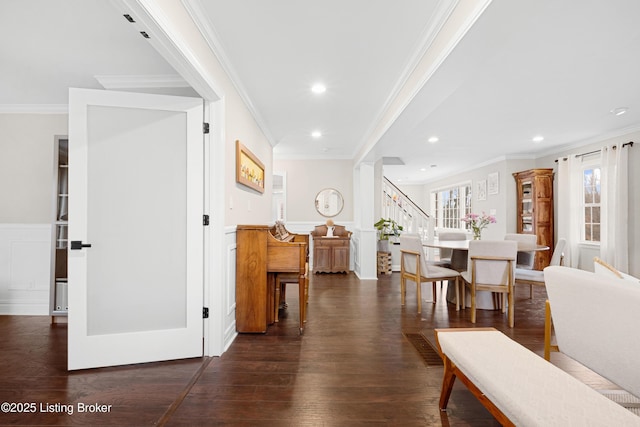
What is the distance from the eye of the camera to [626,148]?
179 inches

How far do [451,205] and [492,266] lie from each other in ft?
22.9

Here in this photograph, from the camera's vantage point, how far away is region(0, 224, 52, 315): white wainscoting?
11.4ft

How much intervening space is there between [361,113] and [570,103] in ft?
8.24

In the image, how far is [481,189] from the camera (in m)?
A: 7.54

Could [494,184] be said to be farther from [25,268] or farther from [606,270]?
[25,268]

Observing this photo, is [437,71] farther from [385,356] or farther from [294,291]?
[294,291]

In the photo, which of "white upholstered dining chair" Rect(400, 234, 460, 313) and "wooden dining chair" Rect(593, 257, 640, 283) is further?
"white upholstered dining chair" Rect(400, 234, 460, 313)

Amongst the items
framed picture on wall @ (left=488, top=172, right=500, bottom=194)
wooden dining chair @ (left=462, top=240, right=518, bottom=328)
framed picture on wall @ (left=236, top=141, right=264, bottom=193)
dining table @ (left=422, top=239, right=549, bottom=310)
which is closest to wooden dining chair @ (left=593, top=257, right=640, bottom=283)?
wooden dining chair @ (left=462, top=240, right=518, bottom=328)

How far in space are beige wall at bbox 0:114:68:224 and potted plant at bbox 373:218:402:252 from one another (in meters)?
4.95

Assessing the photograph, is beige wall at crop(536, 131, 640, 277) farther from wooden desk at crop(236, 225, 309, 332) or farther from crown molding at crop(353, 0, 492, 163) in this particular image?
wooden desk at crop(236, 225, 309, 332)

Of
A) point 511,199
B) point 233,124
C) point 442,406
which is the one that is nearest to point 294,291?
point 233,124

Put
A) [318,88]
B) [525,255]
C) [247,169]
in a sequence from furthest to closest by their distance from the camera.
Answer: [525,255]
[247,169]
[318,88]

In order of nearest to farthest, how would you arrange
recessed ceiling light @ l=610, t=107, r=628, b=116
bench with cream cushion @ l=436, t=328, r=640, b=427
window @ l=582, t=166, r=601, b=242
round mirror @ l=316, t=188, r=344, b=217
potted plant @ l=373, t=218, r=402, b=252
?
1. bench with cream cushion @ l=436, t=328, r=640, b=427
2. recessed ceiling light @ l=610, t=107, r=628, b=116
3. window @ l=582, t=166, r=601, b=242
4. potted plant @ l=373, t=218, r=402, b=252
5. round mirror @ l=316, t=188, r=344, b=217

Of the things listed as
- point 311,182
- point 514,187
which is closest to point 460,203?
point 514,187
